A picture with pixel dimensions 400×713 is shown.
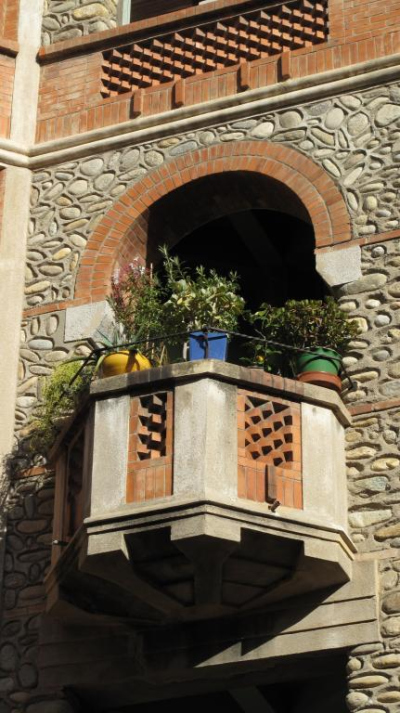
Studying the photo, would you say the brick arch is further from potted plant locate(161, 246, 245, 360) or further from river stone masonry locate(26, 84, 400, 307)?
potted plant locate(161, 246, 245, 360)

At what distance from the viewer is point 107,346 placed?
13438mm

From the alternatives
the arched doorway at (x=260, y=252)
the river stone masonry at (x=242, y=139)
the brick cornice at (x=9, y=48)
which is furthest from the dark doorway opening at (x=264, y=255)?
the brick cornice at (x=9, y=48)

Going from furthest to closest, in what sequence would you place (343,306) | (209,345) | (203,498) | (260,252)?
(260,252)
(343,306)
(209,345)
(203,498)

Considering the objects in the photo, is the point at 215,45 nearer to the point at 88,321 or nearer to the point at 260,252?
the point at 260,252

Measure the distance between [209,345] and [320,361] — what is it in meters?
0.89

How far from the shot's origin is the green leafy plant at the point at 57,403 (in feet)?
46.2

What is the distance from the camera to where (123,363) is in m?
13.3

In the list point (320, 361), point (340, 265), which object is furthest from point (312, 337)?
point (340, 265)

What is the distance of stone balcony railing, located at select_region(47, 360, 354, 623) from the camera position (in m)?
12.2

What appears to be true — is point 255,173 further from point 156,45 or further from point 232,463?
point 232,463

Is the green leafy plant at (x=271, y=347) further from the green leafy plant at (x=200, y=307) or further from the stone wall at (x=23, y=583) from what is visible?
the stone wall at (x=23, y=583)

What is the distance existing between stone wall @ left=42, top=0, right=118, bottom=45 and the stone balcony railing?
4743 mm

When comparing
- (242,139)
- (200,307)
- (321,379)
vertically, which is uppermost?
(242,139)

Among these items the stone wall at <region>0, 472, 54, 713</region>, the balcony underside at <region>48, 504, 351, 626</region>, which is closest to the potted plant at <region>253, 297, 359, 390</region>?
the balcony underside at <region>48, 504, 351, 626</region>
